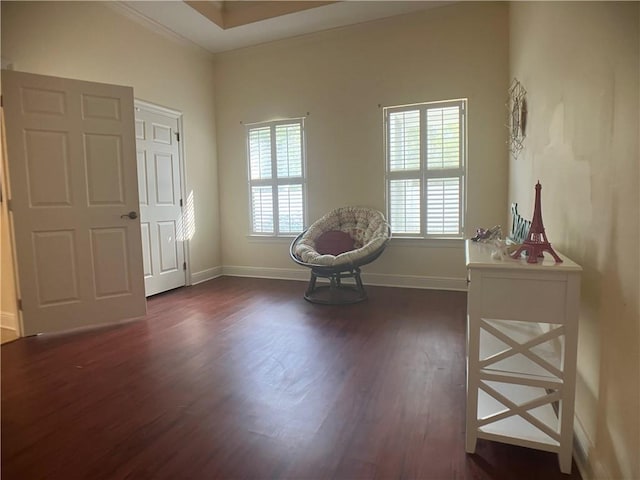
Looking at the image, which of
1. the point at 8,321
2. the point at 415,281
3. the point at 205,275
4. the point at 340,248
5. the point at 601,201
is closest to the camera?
the point at 601,201

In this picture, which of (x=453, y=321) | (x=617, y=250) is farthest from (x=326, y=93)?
(x=617, y=250)

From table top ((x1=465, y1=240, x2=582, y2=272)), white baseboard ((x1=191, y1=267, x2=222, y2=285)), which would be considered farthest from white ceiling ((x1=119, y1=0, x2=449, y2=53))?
table top ((x1=465, y1=240, x2=582, y2=272))

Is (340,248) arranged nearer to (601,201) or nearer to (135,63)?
(601,201)

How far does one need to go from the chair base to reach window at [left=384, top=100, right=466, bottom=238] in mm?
887

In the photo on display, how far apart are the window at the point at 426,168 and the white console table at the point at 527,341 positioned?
2.73 meters

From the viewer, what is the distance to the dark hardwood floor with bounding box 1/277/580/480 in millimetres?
1477

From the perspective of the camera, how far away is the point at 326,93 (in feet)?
15.0

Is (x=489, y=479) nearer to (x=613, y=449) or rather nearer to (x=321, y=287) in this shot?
(x=613, y=449)

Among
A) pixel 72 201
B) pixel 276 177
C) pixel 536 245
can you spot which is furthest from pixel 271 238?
pixel 536 245

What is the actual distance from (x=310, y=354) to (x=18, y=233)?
2.47 m

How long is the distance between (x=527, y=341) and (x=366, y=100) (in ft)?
11.9

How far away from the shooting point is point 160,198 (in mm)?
4301

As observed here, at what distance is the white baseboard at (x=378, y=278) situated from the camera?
4.25 m

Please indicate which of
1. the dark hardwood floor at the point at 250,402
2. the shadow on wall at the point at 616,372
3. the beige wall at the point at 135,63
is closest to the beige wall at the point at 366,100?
the beige wall at the point at 135,63
